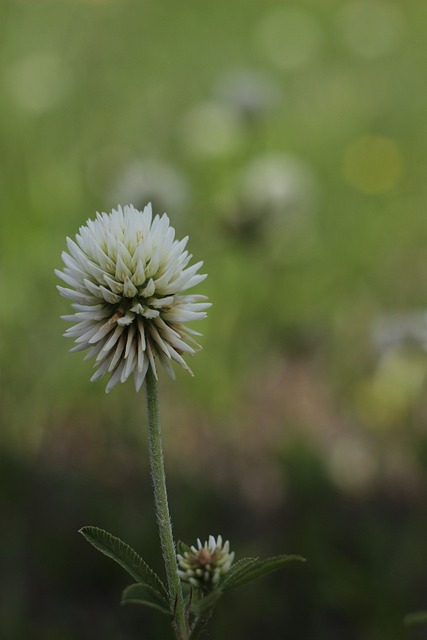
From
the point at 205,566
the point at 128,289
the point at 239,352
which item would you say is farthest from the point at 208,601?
the point at 239,352

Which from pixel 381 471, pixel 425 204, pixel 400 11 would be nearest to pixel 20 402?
pixel 381 471

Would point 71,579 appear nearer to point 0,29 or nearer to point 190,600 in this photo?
point 190,600

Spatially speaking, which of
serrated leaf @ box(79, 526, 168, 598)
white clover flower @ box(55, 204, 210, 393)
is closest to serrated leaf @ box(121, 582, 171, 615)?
serrated leaf @ box(79, 526, 168, 598)

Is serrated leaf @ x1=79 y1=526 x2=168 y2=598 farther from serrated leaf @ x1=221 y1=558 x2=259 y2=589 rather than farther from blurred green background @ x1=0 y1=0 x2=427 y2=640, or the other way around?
blurred green background @ x1=0 y1=0 x2=427 y2=640

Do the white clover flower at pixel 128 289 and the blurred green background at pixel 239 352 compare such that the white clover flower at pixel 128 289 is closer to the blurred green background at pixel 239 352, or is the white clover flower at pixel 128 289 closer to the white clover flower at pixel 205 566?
the white clover flower at pixel 205 566

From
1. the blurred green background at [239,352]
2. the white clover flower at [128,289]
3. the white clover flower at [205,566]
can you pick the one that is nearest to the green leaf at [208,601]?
the white clover flower at [205,566]

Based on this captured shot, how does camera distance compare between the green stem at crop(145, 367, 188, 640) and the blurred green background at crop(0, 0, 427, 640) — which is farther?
the blurred green background at crop(0, 0, 427, 640)
